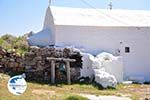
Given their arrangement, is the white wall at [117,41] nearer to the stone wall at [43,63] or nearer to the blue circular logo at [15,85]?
the stone wall at [43,63]

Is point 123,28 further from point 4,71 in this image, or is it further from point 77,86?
point 4,71

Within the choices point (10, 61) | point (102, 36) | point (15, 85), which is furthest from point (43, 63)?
point (15, 85)

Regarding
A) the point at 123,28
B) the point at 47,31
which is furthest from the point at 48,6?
the point at 123,28

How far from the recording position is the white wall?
2197 centimetres

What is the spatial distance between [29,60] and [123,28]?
671 centimetres

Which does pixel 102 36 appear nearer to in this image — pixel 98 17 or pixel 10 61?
pixel 98 17

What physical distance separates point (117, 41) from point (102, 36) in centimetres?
105

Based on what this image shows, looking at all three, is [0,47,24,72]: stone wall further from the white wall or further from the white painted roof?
the white painted roof

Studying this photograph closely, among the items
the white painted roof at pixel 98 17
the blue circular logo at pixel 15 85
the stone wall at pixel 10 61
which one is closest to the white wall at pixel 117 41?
the white painted roof at pixel 98 17

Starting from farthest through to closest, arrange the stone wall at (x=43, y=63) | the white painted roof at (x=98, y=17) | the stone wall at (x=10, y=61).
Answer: the white painted roof at (x=98, y=17)
the stone wall at (x=10, y=61)
the stone wall at (x=43, y=63)

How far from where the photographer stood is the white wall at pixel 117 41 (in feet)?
72.1

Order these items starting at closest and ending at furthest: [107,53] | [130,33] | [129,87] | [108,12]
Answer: [129,87]
[107,53]
[130,33]
[108,12]

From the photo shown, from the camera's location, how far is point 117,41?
22688 mm

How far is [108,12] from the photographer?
24.5 m
